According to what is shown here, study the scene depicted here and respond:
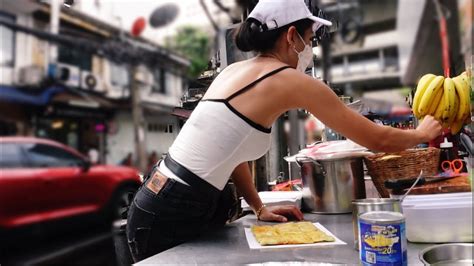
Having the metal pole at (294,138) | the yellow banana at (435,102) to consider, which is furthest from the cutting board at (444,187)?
the metal pole at (294,138)

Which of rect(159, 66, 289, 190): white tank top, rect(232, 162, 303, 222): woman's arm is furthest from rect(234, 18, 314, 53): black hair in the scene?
rect(232, 162, 303, 222): woman's arm

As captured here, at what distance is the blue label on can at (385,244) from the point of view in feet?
2.64

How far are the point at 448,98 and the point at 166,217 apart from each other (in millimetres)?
1148

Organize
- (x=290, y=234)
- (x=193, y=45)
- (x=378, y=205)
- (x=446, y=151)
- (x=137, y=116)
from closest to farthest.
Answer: (x=137, y=116), (x=193, y=45), (x=378, y=205), (x=290, y=234), (x=446, y=151)

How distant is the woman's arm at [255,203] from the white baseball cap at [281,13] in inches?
22.5

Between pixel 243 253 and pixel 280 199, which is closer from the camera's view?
pixel 243 253

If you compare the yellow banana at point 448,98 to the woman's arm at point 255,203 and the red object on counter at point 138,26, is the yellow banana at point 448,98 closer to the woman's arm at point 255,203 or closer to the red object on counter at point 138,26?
the woman's arm at point 255,203

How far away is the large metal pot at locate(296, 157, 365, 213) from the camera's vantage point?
5.04 feet

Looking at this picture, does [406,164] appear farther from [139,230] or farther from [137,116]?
[137,116]

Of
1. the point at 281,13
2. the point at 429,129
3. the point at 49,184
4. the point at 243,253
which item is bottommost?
the point at 243,253

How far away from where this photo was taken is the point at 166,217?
1252 mm

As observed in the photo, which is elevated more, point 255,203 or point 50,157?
point 50,157

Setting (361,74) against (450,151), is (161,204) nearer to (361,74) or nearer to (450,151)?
(361,74)

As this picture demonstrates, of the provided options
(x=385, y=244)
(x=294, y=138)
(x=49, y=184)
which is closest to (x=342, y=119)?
(x=385, y=244)
